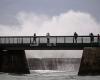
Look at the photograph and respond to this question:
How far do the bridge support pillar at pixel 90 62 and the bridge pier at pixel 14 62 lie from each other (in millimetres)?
11201

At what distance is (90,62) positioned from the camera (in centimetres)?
5012

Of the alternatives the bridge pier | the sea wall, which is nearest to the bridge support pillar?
the bridge pier

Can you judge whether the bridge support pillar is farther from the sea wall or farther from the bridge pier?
the sea wall

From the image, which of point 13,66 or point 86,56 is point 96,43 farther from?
point 13,66

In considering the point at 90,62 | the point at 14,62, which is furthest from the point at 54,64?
the point at 90,62

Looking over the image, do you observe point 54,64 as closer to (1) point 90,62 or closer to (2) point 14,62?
(2) point 14,62

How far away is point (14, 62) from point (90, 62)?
44.8 feet

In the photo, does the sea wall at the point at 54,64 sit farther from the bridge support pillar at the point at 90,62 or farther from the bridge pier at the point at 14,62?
the bridge support pillar at the point at 90,62

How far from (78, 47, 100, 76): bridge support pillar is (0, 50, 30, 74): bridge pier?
441 inches

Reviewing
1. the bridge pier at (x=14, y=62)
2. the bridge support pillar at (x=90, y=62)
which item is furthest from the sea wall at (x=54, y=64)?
the bridge support pillar at (x=90, y=62)

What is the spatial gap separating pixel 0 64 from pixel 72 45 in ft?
44.0

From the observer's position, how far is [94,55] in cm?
4991

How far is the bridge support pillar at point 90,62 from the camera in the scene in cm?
4984

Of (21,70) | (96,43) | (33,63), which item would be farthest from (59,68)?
(96,43)
